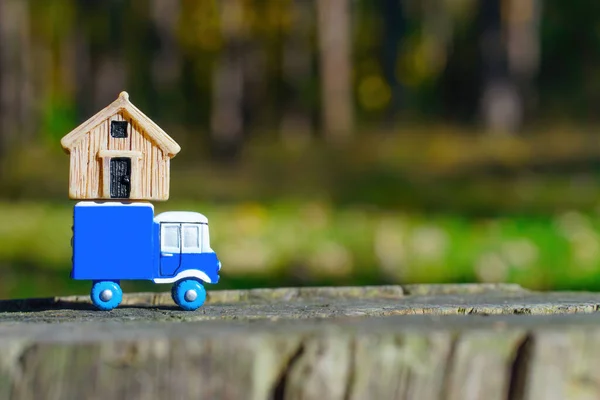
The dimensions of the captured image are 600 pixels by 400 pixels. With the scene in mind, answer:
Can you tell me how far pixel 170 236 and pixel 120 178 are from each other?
0.22 meters

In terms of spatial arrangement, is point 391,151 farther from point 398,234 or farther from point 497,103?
point 398,234

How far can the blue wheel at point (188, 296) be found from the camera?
2.46 m

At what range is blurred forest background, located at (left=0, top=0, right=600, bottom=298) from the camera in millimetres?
6738

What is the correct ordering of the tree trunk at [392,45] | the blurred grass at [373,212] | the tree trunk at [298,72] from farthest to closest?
the tree trunk at [298,72] → the tree trunk at [392,45] → the blurred grass at [373,212]

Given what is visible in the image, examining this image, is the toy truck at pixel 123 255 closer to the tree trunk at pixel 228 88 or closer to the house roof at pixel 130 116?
the house roof at pixel 130 116

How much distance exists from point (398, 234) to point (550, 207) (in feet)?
8.41

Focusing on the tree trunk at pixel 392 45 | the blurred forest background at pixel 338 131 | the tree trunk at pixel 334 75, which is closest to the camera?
the blurred forest background at pixel 338 131

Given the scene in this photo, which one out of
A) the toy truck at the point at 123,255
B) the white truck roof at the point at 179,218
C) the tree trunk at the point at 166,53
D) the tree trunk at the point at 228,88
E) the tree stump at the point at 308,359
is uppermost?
the tree trunk at the point at 166,53

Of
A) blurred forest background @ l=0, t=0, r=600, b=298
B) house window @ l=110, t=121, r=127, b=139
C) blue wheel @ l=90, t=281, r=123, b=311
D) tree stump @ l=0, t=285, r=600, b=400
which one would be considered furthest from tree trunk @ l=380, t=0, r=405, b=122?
tree stump @ l=0, t=285, r=600, b=400

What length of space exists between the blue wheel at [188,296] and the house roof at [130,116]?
385mm

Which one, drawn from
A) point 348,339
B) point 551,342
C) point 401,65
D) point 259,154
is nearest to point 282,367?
point 348,339

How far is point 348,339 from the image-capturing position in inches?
71.9

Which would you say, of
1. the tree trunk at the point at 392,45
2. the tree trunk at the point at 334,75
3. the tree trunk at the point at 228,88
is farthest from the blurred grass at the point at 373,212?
the tree trunk at the point at 392,45

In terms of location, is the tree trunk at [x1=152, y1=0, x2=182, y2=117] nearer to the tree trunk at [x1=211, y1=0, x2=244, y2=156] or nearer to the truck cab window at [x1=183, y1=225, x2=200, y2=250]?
the tree trunk at [x1=211, y1=0, x2=244, y2=156]
